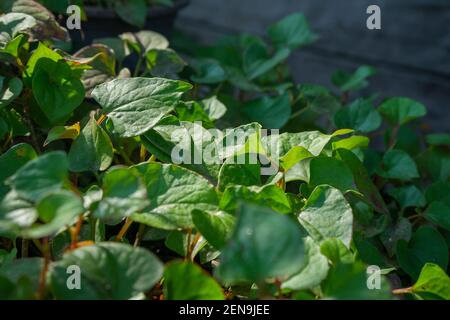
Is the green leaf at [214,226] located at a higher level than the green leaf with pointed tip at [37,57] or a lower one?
→ lower

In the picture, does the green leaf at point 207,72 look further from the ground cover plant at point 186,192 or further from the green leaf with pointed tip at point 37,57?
the green leaf with pointed tip at point 37,57

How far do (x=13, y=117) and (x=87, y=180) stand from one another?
0.42 ft

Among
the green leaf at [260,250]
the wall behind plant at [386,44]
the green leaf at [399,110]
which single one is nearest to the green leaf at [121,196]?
the green leaf at [260,250]

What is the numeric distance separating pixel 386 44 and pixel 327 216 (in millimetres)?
1078

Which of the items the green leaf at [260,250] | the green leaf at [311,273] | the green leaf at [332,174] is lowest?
the green leaf at [311,273]

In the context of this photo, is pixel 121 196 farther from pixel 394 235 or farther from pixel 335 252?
pixel 394 235

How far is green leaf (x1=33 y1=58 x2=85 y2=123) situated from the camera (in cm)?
76

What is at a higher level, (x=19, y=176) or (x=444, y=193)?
(x=19, y=176)

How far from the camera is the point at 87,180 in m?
0.86

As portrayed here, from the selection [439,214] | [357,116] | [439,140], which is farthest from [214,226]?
[439,140]

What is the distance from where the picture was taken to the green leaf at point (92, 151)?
677mm

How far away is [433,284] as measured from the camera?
622 millimetres

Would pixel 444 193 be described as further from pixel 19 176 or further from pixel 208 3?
pixel 208 3
